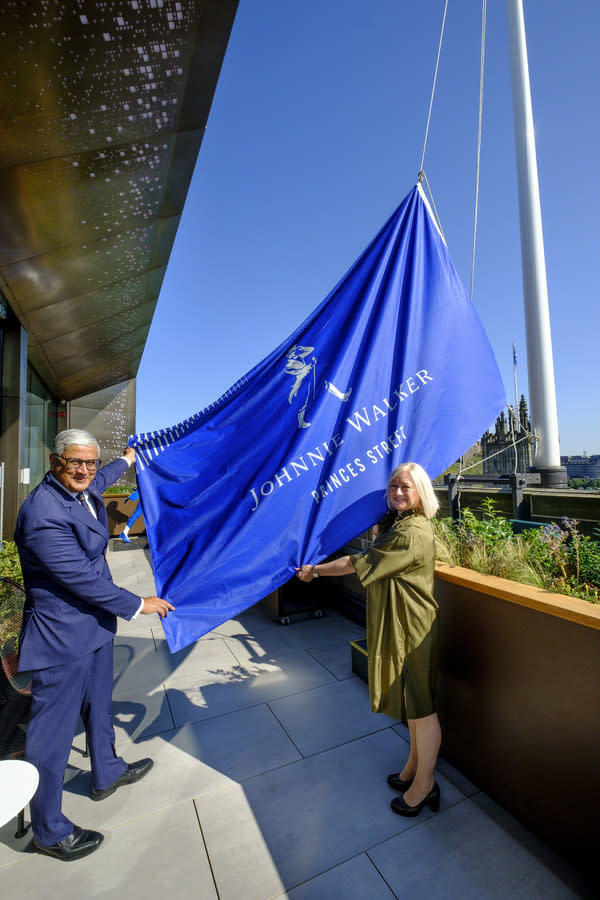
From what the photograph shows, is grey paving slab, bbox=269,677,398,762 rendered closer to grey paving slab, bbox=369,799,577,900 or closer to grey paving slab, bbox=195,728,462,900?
grey paving slab, bbox=195,728,462,900

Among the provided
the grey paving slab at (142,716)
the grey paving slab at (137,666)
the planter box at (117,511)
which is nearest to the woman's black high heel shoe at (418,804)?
the grey paving slab at (142,716)

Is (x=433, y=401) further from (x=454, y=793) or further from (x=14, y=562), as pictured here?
(x=14, y=562)

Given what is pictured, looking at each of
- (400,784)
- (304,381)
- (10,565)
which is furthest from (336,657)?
(10,565)

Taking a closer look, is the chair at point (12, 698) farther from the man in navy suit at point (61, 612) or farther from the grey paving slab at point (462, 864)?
the grey paving slab at point (462, 864)

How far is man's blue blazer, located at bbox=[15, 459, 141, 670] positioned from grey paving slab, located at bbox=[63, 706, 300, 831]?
0.94 m

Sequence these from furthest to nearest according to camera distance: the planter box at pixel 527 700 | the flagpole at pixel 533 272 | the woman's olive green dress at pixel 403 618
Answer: the flagpole at pixel 533 272 → the woman's olive green dress at pixel 403 618 → the planter box at pixel 527 700

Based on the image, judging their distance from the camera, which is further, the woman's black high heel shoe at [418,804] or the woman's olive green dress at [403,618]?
the woman's black high heel shoe at [418,804]

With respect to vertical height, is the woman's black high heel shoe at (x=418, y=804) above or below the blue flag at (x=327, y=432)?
below

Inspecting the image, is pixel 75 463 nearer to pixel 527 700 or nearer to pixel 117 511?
pixel 527 700

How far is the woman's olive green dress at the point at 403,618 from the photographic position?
1.90m

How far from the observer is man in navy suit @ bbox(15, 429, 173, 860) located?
187 centimetres

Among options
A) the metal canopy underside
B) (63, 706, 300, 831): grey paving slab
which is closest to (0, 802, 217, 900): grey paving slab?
(63, 706, 300, 831): grey paving slab

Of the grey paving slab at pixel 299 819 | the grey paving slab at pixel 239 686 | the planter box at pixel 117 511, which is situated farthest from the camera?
the planter box at pixel 117 511

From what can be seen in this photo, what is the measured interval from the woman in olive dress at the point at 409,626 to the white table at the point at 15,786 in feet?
4.70
